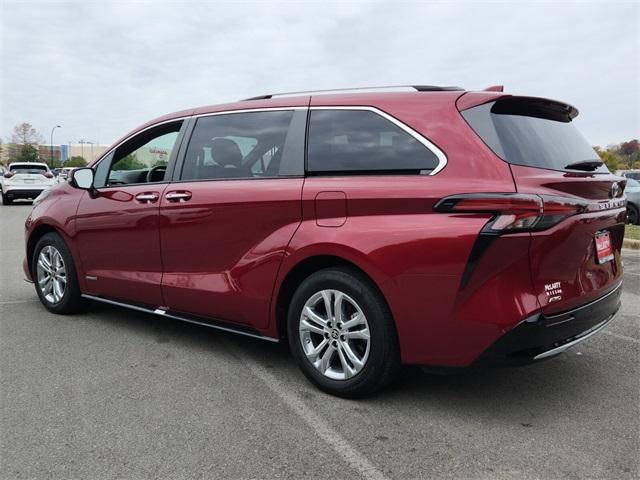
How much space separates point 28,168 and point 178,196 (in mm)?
20745

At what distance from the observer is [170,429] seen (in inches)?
112

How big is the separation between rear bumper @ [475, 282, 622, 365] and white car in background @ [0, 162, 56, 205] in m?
21.5

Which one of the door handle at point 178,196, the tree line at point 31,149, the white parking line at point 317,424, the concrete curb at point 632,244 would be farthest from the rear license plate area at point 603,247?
the tree line at point 31,149

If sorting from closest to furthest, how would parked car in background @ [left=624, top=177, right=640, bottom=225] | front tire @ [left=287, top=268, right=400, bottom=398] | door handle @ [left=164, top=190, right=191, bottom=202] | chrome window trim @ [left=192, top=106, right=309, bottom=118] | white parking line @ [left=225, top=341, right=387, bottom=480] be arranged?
white parking line @ [left=225, top=341, right=387, bottom=480] → front tire @ [left=287, top=268, right=400, bottom=398] → chrome window trim @ [left=192, top=106, right=309, bottom=118] → door handle @ [left=164, top=190, right=191, bottom=202] → parked car in background @ [left=624, top=177, right=640, bottom=225]

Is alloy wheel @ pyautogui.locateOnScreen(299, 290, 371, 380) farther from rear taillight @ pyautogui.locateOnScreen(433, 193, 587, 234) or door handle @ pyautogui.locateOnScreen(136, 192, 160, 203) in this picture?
door handle @ pyautogui.locateOnScreen(136, 192, 160, 203)

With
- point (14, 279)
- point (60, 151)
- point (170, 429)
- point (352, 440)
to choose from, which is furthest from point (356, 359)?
point (60, 151)

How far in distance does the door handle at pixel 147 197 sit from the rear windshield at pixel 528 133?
2.31 meters

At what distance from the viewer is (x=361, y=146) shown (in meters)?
3.25

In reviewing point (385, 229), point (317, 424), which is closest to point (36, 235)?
point (317, 424)

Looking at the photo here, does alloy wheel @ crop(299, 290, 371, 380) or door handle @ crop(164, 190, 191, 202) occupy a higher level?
door handle @ crop(164, 190, 191, 202)

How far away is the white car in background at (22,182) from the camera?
2098 centimetres

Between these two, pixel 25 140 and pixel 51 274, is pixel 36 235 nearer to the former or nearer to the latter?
pixel 51 274

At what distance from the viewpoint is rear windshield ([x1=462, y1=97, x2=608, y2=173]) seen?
289 cm

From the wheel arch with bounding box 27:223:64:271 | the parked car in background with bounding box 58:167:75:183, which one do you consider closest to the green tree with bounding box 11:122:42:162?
the parked car in background with bounding box 58:167:75:183
